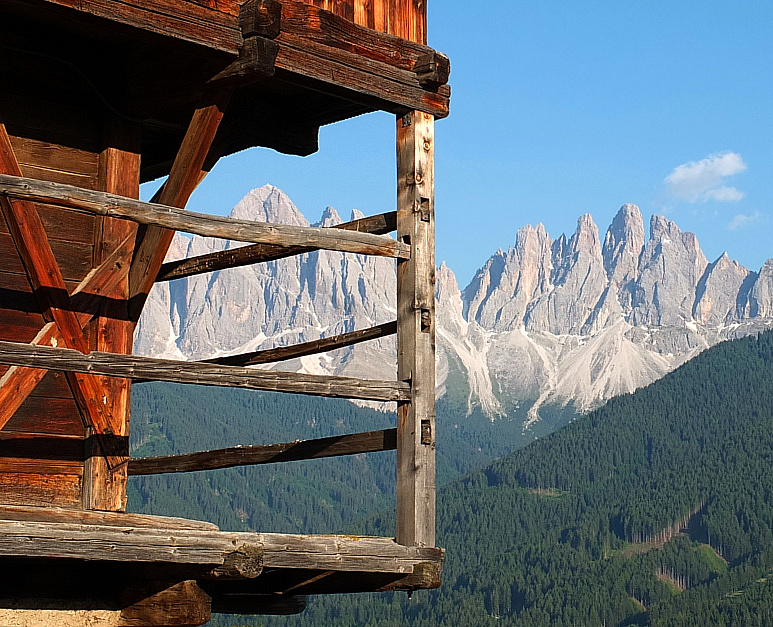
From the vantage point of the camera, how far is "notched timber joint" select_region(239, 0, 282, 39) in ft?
25.8

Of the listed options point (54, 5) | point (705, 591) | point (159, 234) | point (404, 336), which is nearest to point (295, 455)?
point (404, 336)

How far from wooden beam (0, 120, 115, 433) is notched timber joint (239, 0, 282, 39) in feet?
6.07

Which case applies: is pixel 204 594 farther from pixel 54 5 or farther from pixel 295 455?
pixel 54 5

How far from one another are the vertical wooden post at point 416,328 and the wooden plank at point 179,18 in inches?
64.4

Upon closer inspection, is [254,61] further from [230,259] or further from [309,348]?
[309,348]

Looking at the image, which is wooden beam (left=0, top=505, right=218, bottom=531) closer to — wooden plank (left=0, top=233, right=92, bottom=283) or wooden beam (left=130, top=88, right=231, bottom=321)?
wooden beam (left=130, top=88, right=231, bottom=321)

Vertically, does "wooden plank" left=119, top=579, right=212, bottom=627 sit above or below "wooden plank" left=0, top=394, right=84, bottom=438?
below

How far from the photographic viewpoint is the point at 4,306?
895 cm

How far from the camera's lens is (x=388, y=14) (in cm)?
907

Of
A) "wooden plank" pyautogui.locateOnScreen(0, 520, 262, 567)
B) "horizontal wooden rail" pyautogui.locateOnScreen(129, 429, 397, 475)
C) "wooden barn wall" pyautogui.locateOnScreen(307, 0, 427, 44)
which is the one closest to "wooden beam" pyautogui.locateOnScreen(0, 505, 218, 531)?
"wooden plank" pyautogui.locateOnScreen(0, 520, 262, 567)

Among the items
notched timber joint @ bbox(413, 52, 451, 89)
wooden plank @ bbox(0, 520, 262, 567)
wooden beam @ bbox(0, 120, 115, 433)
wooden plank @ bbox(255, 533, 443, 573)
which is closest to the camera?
wooden plank @ bbox(0, 520, 262, 567)

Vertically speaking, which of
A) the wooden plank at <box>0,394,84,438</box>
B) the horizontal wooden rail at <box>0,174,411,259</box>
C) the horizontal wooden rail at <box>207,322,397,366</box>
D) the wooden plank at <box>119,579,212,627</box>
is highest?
the horizontal wooden rail at <box>0,174,411,259</box>

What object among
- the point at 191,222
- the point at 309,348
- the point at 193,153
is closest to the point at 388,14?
the point at 193,153

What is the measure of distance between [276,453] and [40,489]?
1.78 metres
